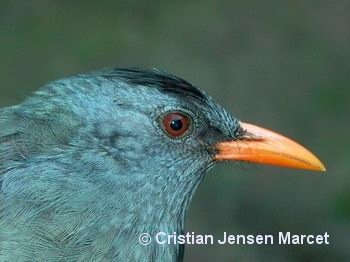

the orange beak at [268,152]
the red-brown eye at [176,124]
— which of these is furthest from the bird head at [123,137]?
the orange beak at [268,152]

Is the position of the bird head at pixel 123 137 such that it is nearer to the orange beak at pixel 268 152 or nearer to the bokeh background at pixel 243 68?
the orange beak at pixel 268 152

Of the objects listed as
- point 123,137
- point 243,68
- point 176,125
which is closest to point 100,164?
point 123,137

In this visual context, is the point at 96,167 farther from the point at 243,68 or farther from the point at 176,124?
the point at 243,68

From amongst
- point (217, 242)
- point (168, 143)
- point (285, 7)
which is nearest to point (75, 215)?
point (168, 143)

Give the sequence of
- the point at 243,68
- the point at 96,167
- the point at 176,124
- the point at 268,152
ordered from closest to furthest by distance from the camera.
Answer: the point at 96,167 → the point at 176,124 → the point at 268,152 → the point at 243,68

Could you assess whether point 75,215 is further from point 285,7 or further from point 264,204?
point 285,7

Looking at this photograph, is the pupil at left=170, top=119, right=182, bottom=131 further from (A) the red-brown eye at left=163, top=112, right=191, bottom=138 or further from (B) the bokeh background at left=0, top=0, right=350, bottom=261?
(B) the bokeh background at left=0, top=0, right=350, bottom=261

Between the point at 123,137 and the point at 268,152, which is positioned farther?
the point at 268,152
